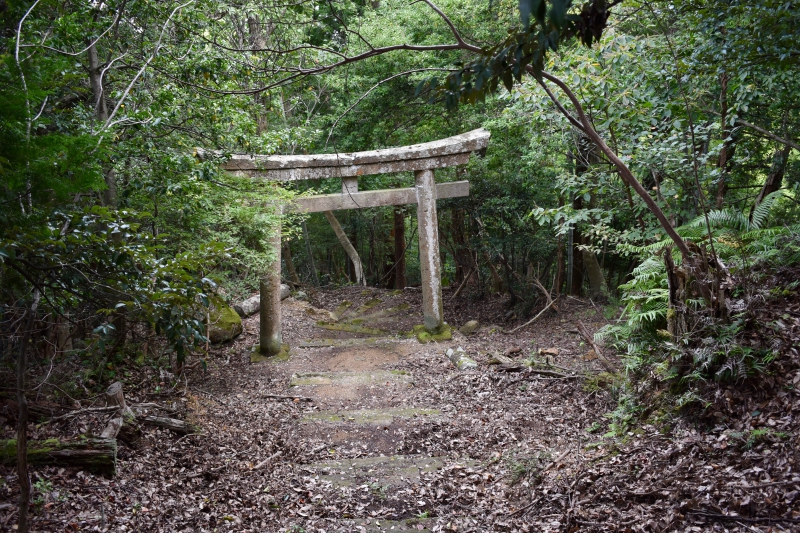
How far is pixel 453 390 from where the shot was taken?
7281 mm

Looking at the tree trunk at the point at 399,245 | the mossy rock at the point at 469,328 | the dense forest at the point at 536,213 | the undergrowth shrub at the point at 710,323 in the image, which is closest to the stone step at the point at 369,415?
the dense forest at the point at 536,213

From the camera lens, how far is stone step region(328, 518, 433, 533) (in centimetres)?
408

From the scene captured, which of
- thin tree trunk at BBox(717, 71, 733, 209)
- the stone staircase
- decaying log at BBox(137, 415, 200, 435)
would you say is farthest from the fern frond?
decaying log at BBox(137, 415, 200, 435)

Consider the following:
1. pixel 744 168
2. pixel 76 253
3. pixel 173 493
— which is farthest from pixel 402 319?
pixel 76 253

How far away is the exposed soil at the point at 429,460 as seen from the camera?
347cm

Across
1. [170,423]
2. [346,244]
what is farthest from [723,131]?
[346,244]

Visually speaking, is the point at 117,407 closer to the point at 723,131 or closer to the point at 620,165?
the point at 620,165

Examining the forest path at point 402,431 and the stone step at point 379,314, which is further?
the stone step at point 379,314

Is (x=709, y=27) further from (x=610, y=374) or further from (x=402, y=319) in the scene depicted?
(x=402, y=319)

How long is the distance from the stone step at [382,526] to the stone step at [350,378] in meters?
3.67

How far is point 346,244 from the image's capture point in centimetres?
1539

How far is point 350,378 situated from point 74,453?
167 inches

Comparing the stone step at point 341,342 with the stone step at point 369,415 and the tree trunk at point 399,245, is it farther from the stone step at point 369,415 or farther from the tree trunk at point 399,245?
the tree trunk at point 399,245

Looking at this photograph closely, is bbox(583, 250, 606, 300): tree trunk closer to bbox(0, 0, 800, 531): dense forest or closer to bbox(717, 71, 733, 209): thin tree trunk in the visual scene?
bbox(0, 0, 800, 531): dense forest
